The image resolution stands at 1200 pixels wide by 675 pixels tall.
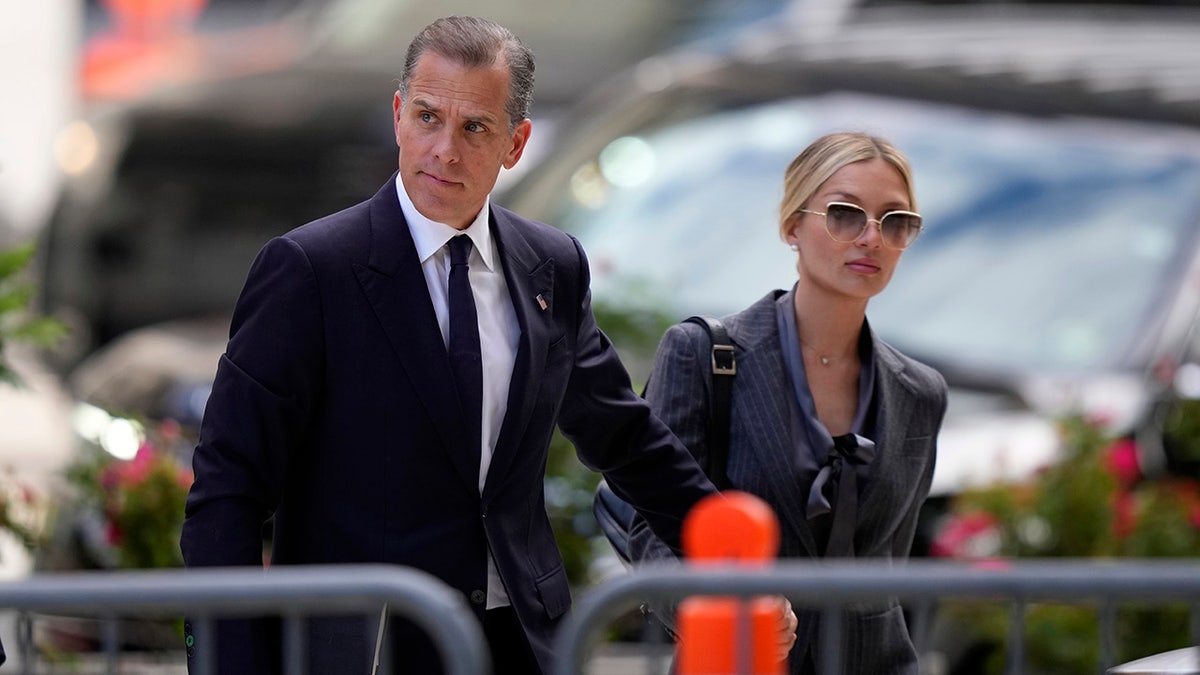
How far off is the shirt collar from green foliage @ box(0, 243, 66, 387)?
2.21m

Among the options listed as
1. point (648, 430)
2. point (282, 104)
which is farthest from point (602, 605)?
point (282, 104)

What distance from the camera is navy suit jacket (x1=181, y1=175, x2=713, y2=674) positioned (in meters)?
3.18

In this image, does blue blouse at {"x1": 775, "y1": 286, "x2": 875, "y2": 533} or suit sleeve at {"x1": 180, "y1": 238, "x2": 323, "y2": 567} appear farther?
blue blouse at {"x1": 775, "y1": 286, "x2": 875, "y2": 533}

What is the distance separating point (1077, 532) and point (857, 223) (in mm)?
2721

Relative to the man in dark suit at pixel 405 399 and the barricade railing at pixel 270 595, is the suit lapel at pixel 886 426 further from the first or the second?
the barricade railing at pixel 270 595

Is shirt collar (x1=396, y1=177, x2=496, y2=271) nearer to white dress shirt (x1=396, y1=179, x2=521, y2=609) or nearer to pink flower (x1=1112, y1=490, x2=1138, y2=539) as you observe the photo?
white dress shirt (x1=396, y1=179, x2=521, y2=609)

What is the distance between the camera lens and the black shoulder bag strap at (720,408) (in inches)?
148

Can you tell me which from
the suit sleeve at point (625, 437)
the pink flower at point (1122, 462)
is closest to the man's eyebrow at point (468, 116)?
the suit sleeve at point (625, 437)

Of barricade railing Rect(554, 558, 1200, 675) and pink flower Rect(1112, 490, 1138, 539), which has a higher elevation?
pink flower Rect(1112, 490, 1138, 539)

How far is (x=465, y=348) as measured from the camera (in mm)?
3318

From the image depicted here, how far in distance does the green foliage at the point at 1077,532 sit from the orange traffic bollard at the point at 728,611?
322cm

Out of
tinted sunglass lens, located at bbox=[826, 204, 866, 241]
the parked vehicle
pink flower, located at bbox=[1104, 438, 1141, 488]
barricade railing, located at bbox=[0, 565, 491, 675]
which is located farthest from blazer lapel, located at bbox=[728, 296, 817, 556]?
pink flower, located at bbox=[1104, 438, 1141, 488]

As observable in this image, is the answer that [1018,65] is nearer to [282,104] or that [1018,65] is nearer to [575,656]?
[282,104]

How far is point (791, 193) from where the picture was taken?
3.87 m
